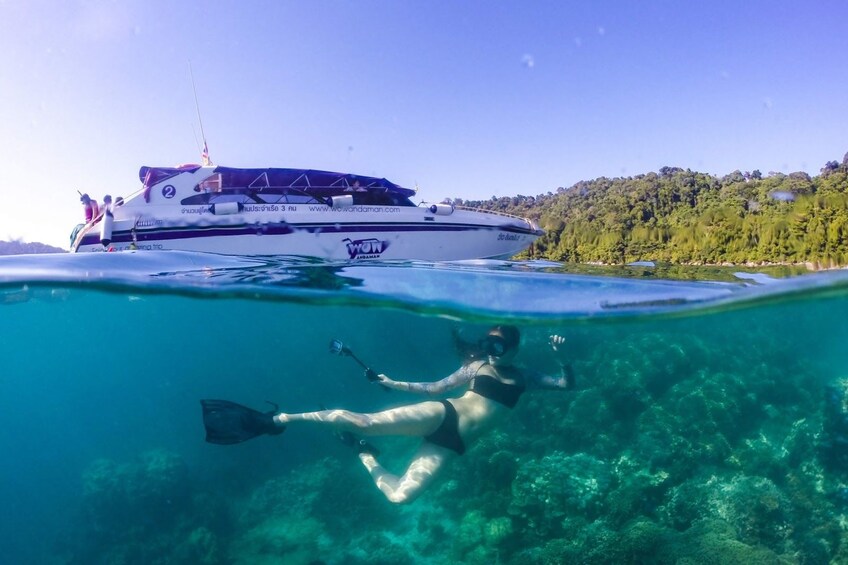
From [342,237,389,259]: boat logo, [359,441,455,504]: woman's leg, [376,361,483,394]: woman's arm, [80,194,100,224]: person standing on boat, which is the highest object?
[80,194,100,224]: person standing on boat

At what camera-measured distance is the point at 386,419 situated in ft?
22.0

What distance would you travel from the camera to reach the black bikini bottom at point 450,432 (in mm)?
6664

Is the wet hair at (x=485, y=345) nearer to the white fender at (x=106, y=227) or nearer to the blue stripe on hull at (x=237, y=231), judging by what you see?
the blue stripe on hull at (x=237, y=231)

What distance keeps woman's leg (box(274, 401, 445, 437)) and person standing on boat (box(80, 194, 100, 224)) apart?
9837mm

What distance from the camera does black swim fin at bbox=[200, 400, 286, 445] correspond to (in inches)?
290

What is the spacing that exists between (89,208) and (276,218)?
18.1ft

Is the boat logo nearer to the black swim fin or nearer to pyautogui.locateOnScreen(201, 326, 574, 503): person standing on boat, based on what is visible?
pyautogui.locateOnScreen(201, 326, 574, 503): person standing on boat

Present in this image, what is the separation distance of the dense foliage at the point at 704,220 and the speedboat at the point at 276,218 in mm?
2555

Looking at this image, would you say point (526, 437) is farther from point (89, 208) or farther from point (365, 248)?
point (89, 208)

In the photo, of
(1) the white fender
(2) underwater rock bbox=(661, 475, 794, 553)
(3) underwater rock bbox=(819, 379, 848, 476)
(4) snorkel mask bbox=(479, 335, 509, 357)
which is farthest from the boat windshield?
(3) underwater rock bbox=(819, 379, 848, 476)

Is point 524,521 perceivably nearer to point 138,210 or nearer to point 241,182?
point 241,182

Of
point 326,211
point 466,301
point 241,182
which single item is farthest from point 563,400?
point 241,182

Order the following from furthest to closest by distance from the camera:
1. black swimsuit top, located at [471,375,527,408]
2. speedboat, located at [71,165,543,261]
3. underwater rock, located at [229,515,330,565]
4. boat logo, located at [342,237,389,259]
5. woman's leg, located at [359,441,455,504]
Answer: boat logo, located at [342,237,389,259] < speedboat, located at [71,165,543,261] < underwater rock, located at [229,515,330,565] < black swimsuit top, located at [471,375,527,408] < woman's leg, located at [359,441,455,504]

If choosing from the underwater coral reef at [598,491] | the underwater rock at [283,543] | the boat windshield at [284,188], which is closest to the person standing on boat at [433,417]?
the underwater coral reef at [598,491]
